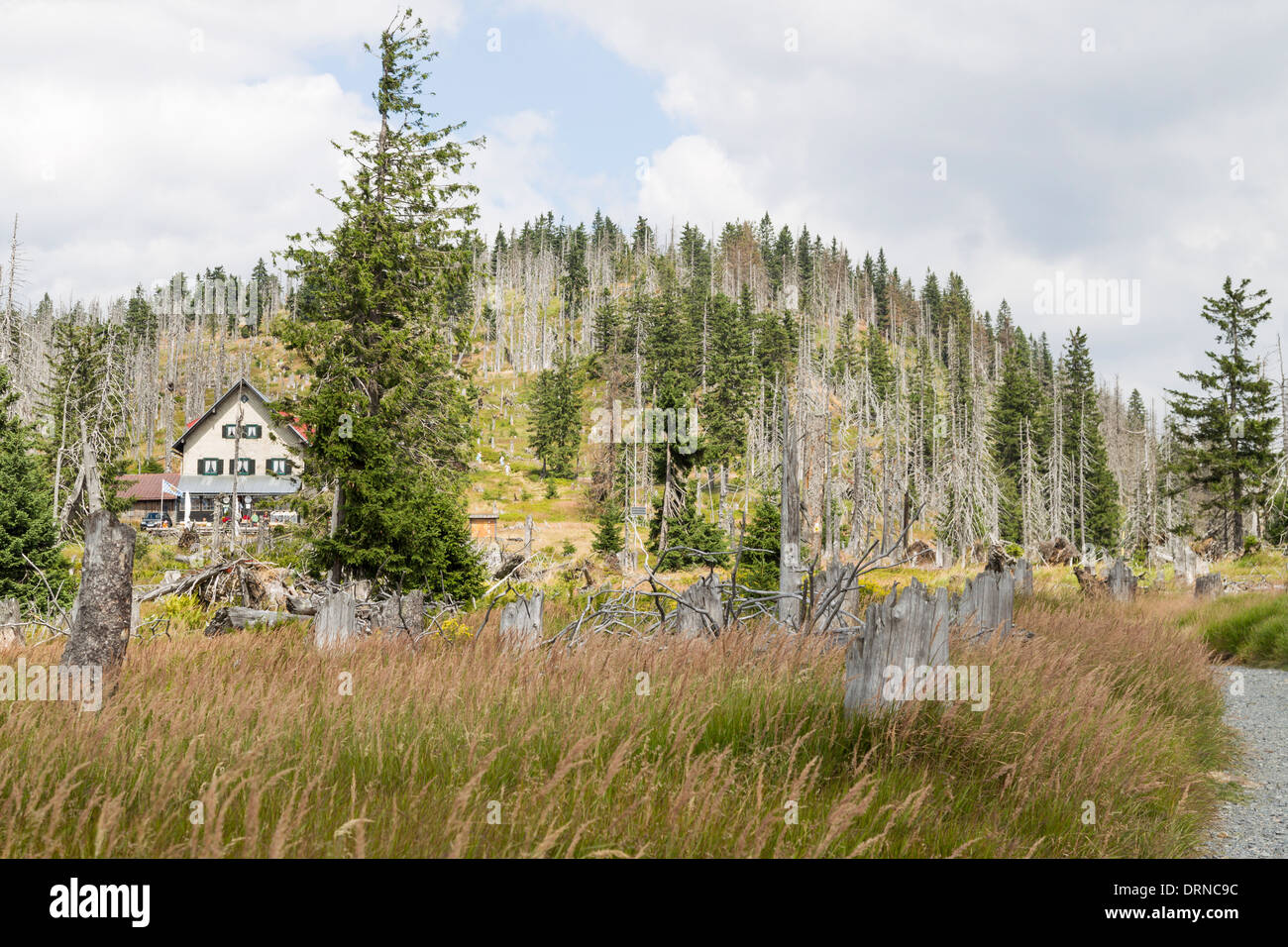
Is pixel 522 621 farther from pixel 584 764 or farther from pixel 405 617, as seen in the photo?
pixel 584 764

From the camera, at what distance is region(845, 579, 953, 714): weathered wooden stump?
385cm

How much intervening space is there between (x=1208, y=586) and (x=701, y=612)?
1652cm

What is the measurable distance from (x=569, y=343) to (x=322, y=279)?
80767mm

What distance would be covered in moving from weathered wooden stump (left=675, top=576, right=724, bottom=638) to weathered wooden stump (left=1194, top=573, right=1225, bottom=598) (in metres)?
15.9

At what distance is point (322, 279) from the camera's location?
Answer: 68.2ft

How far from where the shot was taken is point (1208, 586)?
650 inches

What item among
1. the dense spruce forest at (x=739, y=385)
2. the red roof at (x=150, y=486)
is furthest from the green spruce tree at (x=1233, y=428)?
the red roof at (x=150, y=486)

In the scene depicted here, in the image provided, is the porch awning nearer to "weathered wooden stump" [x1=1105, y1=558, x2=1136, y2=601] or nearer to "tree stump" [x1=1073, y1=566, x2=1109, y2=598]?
"tree stump" [x1=1073, y1=566, x2=1109, y2=598]

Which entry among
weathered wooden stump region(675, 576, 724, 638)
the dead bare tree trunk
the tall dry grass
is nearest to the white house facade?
the dead bare tree trunk

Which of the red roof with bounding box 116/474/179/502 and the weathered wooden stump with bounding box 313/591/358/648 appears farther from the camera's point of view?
the red roof with bounding box 116/474/179/502

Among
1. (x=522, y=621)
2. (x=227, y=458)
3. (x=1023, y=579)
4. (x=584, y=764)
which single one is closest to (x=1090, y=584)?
(x=1023, y=579)

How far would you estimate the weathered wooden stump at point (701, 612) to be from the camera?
5879 millimetres

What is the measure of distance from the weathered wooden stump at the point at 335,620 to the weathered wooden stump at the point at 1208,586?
18.2 m
